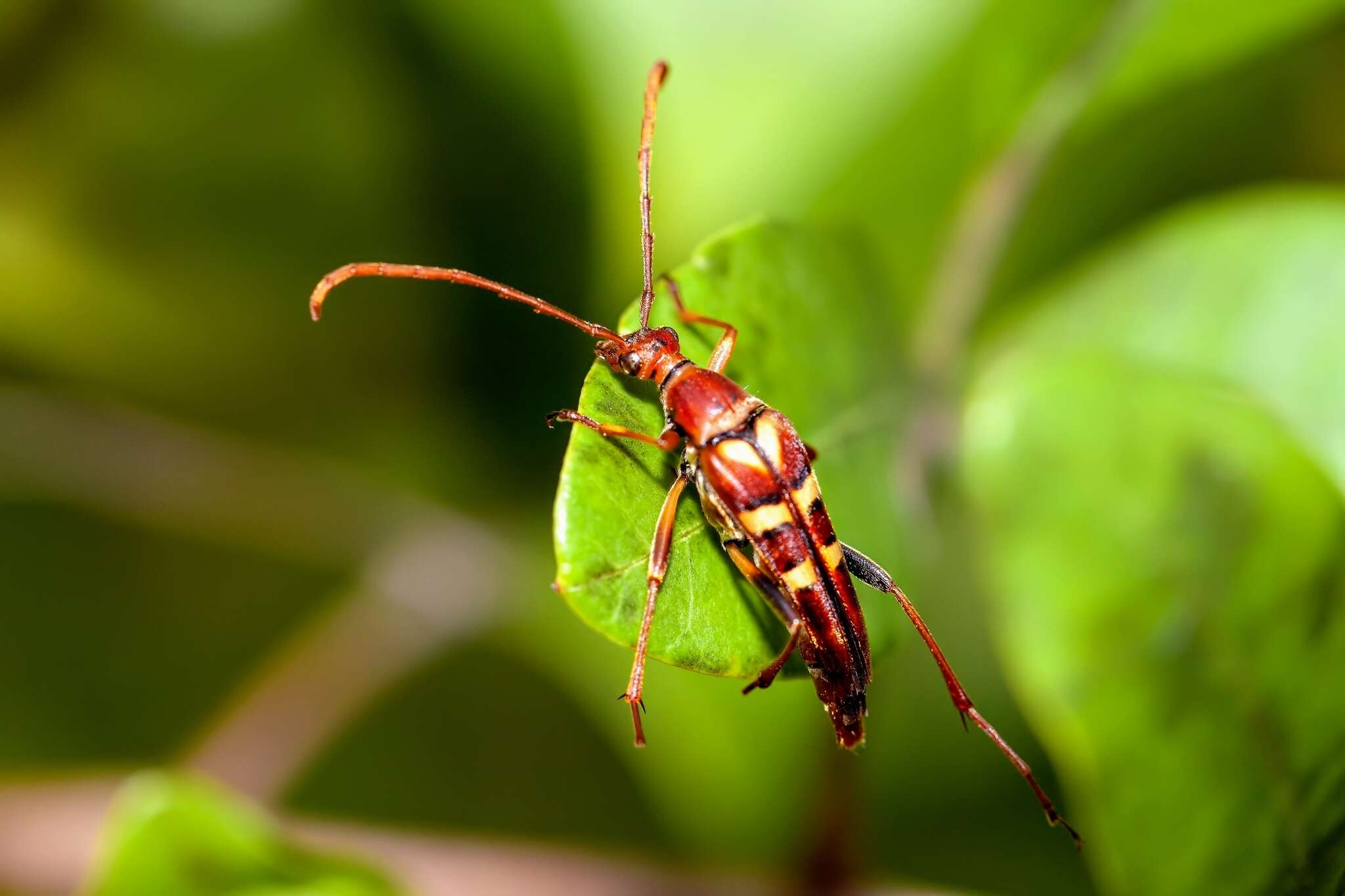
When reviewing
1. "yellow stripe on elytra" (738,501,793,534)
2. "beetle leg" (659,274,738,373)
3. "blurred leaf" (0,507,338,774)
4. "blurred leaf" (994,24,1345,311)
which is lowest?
"yellow stripe on elytra" (738,501,793,534)

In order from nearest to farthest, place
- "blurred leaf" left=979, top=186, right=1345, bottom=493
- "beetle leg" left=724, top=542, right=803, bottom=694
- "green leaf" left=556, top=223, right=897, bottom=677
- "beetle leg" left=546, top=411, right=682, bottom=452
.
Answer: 1. "green leaf" left=556, top=223, right=897, bottom=677
2. "beetle leg" left=546, top=411, right=682, bottom=452
3. "beetle leg" left=724, top=542, right=803, bottom=694
4. "blurred leaf" left=979, top=186, right=1345, bottom=493

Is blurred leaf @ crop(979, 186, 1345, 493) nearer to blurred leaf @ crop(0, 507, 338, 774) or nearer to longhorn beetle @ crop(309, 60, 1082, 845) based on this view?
longhorn beetle @ crop(309, 60, 1082, 845)

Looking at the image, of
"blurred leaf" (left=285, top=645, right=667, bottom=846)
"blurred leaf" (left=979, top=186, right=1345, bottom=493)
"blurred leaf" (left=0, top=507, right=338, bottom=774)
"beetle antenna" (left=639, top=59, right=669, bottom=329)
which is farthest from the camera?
"blurred leaf" (left=0, top=507, right=338, bottom=774)

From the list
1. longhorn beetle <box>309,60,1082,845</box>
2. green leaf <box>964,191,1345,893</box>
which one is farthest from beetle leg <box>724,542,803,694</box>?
green leaf <box>964,191,1345,893</box>

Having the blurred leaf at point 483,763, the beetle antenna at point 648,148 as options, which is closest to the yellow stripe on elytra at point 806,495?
the beetle antenna at point 648,148

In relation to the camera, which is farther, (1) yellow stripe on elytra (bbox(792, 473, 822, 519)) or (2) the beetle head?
(2) the beetle head

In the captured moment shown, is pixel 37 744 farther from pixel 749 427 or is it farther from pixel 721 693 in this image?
pixel 749 427

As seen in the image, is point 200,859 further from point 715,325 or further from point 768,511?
point 715,325

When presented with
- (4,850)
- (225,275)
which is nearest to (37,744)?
(4,850)
